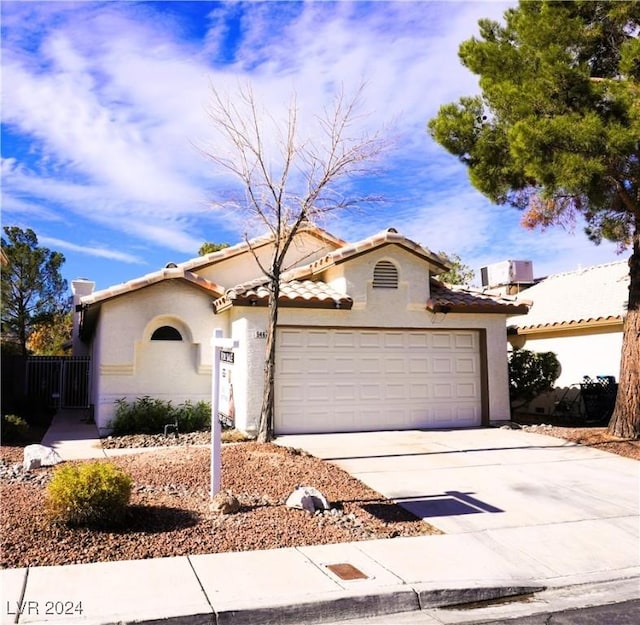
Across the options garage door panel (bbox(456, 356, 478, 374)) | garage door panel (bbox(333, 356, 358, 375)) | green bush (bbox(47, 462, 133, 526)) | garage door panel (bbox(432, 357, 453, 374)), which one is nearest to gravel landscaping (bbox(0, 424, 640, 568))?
green bush (bbox(47, 462, 133, 526))

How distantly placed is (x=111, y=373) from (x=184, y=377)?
5.60 ft

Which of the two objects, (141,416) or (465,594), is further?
(141,416)

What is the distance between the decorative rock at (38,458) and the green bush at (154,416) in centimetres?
434

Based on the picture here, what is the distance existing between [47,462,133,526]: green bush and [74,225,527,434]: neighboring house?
22.2 ft

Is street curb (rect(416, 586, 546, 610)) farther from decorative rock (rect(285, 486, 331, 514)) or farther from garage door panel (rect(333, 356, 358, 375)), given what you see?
garage door panel (rect(333, 356, 358, 375))

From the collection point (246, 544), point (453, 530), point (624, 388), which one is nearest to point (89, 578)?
point (246, 544)

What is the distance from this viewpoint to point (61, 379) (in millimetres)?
22531

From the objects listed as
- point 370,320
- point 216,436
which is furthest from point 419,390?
point 216,436

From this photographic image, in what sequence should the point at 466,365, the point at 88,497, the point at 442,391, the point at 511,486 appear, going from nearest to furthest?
the point at 88,497 → the point at 511,486 → the point at 442,391 → the point at 466,365

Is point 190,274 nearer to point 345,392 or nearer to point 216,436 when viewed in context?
point 345,392

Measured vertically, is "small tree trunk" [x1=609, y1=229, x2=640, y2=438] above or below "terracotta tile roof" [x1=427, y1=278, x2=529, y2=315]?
below

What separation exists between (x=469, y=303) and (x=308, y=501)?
877cm

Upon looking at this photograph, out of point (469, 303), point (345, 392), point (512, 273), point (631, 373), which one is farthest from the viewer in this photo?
point (512, 273)

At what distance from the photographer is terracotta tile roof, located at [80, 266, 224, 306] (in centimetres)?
1472
